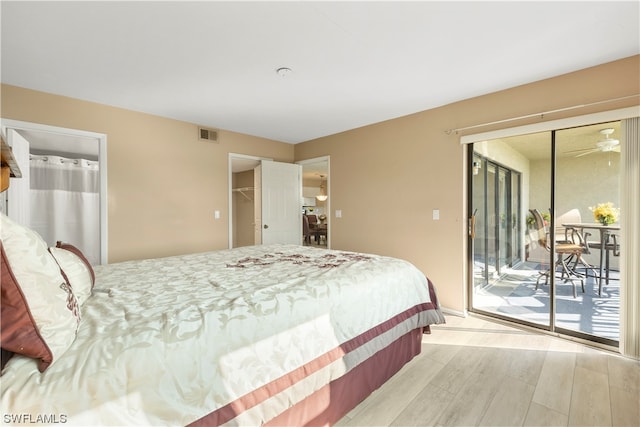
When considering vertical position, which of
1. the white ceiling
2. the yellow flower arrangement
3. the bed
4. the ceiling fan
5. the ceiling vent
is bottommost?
the bed

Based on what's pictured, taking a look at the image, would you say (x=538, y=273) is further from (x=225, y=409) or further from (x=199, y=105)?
(x=199, y=105)

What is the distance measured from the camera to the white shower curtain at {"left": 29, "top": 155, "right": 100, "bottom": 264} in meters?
4.39

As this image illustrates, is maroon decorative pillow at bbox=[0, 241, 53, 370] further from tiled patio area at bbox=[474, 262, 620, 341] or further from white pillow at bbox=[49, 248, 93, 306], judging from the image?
tiled patio area at bbox=[474, 262, 620, 341]

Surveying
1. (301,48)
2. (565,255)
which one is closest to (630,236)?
(565,255)

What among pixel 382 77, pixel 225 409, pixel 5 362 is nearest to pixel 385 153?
pixel 382 77

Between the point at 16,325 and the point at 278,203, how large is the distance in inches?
158

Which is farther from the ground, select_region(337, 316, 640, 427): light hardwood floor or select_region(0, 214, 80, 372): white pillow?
select_region(0, 214, 80, 372): white pillow

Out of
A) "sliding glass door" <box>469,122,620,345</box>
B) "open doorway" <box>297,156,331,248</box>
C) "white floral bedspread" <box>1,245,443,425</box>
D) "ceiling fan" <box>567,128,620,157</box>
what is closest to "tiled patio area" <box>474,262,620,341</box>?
"sliding glass door" <box>469,122,620,345</box>

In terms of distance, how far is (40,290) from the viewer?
94 cm

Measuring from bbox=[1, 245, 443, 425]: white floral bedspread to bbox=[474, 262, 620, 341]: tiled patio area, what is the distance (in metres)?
1.75

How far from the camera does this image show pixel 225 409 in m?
1.11

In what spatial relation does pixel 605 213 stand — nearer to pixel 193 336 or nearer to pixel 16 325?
pixel 193 336

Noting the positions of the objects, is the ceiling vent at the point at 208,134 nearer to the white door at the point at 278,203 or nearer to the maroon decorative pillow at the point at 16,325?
the white door at the point at 278,203

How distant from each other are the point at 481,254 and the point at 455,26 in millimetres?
2448
